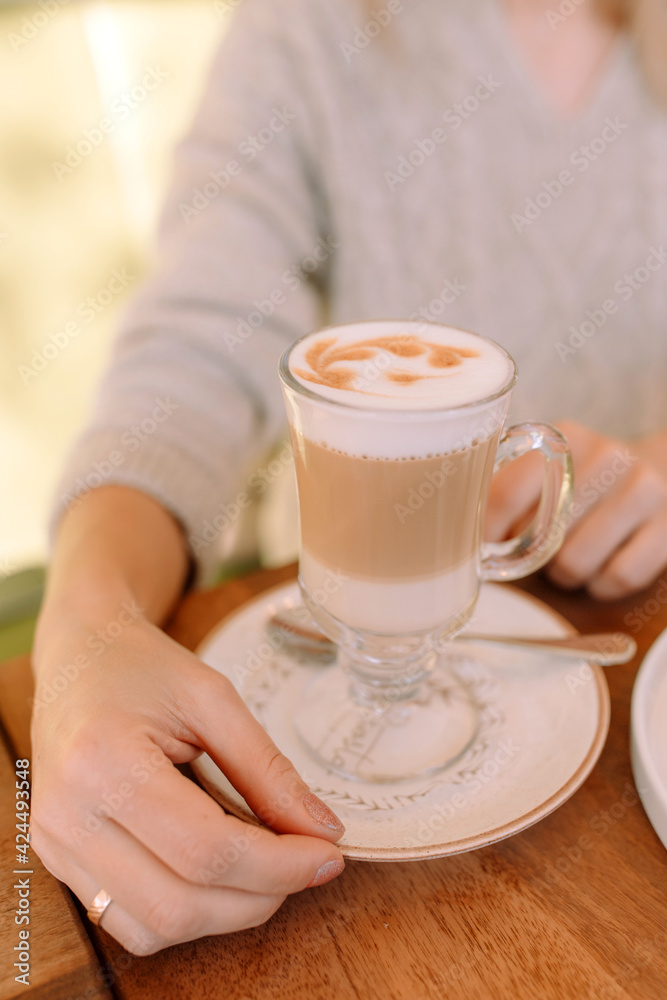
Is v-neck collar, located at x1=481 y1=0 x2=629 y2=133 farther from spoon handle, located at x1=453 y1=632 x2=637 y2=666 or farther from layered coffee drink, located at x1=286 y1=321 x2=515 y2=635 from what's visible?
spoon handle, located at x1=453 y1=632 x2=637 y2=666

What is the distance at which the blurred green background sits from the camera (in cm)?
205

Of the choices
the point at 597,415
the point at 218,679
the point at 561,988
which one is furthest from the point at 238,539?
the point at 561,988

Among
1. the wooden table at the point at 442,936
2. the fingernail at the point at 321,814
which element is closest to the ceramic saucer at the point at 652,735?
the wooden table at the point at 442,936

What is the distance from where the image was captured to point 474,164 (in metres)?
1.29

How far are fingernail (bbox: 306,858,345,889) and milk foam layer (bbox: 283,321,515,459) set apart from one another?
0.30 m

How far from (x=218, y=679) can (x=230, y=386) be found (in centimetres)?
63

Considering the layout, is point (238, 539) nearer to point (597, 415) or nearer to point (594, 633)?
point (597, 415)

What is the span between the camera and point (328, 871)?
1.63 ft

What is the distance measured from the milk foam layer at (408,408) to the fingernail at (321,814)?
264 mm

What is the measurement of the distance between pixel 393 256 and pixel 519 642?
857 mm

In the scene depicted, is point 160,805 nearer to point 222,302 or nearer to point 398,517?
point 398,517

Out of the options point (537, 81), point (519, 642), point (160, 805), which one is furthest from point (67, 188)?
point (160, 805)

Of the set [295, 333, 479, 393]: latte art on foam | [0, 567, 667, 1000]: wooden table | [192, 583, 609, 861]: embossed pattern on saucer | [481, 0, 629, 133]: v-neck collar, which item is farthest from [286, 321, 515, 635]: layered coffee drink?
[481, 0, 629, 133]: v-neck collar

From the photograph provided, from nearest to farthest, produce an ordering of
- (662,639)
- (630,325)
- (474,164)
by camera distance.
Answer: (662,639) < (474,164) < (630,325)
